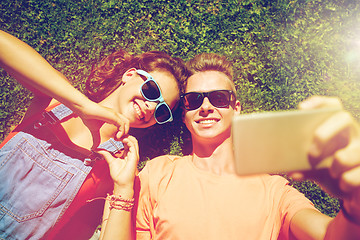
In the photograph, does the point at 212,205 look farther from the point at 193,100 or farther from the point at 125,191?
the point at 193,100

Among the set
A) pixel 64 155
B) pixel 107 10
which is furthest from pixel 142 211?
pixel 107 10

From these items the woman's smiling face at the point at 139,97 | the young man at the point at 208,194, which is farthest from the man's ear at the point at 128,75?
the young man at the point at 208,194

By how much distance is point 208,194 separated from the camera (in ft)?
8.02

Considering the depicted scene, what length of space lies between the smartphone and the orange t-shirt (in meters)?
1.40

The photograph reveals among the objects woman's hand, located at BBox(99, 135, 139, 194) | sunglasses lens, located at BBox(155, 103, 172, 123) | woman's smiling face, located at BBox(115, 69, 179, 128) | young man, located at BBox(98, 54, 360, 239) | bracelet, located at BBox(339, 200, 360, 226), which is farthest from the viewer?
sunglasses lens, located at BBox(155, 103, 172, 123)

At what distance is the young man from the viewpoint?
2244 mm

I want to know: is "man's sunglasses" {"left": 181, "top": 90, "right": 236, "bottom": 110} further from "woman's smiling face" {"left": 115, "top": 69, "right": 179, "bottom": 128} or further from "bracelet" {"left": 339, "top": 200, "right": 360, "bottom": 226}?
"bracelet" {"left": 339, "top": 200, "right": 360, "bottom": 226}

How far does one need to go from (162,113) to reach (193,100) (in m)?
0.43

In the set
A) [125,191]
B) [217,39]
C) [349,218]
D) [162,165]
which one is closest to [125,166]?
[125,191]

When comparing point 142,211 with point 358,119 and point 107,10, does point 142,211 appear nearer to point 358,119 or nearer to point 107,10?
point 107,10

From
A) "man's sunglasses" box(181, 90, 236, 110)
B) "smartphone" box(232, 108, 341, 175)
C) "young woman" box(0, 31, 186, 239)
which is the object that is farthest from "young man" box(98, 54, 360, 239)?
"smartphone" box(232, 108, 341, 175)

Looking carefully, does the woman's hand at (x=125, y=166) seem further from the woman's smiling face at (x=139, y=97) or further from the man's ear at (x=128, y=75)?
the man's ear at (x=128, y=75)

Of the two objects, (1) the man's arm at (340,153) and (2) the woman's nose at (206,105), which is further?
(2) the woman's nose at (206,105)

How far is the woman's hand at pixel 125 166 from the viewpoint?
2.35 m
